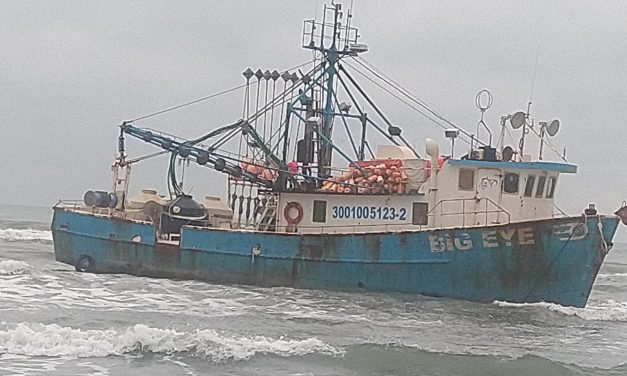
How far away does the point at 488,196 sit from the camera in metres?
21.4

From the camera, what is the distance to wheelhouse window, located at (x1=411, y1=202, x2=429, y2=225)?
21.8 meters

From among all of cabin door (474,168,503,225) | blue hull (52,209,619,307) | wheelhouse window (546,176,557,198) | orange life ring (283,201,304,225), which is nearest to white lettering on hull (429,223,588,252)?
blue hull (52,209,619,307)

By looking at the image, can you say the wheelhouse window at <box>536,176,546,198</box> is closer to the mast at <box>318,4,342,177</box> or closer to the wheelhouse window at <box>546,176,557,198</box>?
the wheelhouse window at <box>546,176,557,198</box>

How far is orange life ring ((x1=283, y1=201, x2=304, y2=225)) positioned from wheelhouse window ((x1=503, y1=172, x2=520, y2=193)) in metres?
4.95

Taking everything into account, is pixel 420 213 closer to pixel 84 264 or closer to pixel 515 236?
pixel 515 236

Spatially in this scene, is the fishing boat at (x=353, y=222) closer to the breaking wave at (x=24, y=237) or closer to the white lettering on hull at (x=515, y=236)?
the white lettering on hull at (x=515, y=236)

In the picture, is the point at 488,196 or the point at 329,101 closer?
→ the point at 488,196

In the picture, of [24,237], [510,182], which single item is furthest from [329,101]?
[24,237]

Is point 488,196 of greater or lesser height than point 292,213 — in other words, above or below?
above

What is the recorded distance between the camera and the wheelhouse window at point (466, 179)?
2138cm

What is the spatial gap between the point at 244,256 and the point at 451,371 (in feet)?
32.8

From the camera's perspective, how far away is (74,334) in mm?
14180

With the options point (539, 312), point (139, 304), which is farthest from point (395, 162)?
point (139, 304)

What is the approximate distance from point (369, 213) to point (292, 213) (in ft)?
6.73
